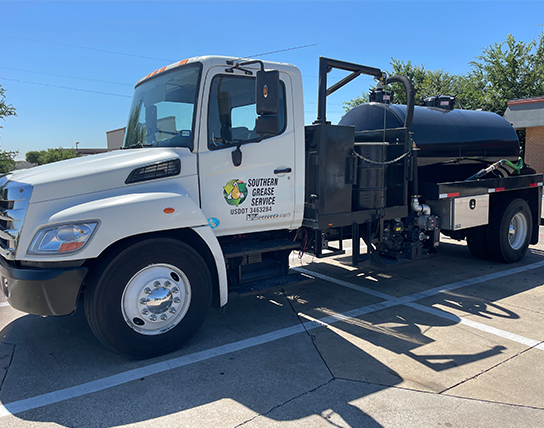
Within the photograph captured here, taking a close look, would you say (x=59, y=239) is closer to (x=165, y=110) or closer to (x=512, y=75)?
(x=165, y=110)

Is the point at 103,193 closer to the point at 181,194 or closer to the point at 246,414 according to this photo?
the point at 181,194

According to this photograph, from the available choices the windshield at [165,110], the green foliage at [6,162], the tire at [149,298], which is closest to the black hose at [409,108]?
the windshield at [165,110]

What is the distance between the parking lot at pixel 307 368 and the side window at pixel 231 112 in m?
2.05

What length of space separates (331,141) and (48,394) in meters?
3.81

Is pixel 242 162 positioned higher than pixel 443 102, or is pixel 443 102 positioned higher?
pixel 443 102

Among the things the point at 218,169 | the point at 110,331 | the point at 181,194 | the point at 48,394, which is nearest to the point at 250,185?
the point at 218,169

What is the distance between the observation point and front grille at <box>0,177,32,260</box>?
12.2ft

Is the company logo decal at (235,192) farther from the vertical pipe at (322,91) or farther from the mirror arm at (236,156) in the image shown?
the vertical pipe at (322,91)

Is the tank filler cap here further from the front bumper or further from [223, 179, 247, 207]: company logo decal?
the front bumper

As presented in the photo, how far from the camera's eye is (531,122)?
2164 cm

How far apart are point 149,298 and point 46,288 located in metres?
0.85

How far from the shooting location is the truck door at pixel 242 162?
177 inches

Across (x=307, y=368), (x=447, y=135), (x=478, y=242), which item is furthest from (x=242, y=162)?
(x=478, y=242)

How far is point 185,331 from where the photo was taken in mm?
4258
